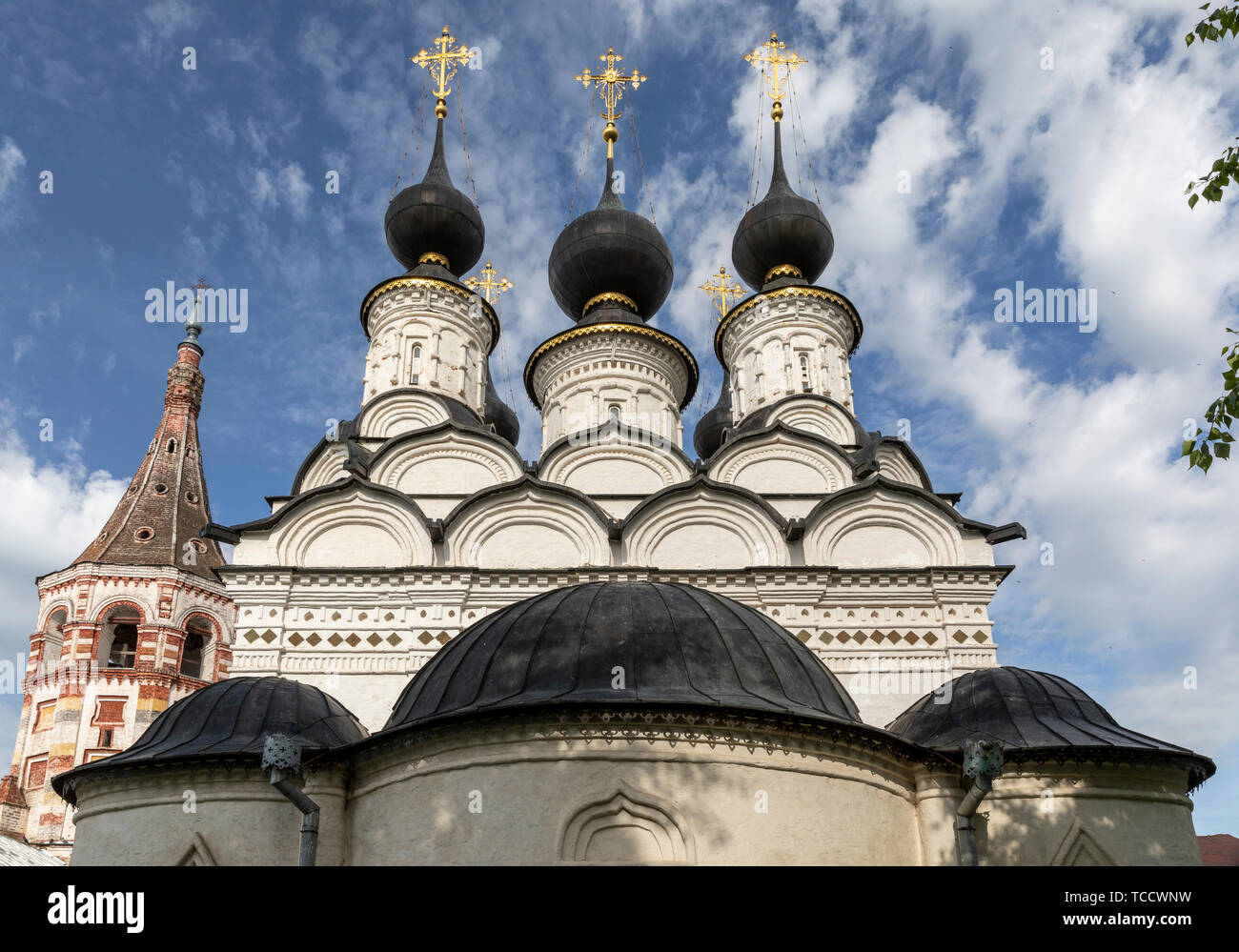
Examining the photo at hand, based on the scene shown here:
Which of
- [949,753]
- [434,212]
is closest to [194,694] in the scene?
[949,753]

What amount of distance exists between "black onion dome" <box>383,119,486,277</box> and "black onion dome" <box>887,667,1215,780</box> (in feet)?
39.1

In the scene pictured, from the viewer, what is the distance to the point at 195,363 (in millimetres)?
25016

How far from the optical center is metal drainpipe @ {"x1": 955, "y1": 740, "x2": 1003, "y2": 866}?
21.9 ft

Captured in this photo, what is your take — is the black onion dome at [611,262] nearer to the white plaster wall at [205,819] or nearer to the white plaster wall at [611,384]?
the white plaster wall at [611,384]

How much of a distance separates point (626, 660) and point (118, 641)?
16.9 metres

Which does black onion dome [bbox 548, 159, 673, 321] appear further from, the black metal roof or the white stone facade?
the black metal roof

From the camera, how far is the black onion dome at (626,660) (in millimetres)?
6777

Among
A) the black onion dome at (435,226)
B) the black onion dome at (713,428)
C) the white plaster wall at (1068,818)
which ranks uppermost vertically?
the black onion dome at (435,226)

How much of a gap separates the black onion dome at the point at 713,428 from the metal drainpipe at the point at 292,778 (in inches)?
627

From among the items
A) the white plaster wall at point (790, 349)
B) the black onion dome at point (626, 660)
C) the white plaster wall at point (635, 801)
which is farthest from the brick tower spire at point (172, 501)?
the white plaster wall at point (635, 801)

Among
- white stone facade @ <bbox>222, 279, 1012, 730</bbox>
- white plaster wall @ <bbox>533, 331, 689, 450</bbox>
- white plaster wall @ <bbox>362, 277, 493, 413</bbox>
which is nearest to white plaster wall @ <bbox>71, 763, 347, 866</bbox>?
white stone facade @ <bbox>222, 279, 1012, 730</bbox>

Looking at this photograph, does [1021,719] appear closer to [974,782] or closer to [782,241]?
[974,782]

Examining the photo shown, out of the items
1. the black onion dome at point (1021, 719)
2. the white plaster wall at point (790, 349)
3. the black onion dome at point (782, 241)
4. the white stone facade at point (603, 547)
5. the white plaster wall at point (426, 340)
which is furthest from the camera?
the black onion dome at point (782, 241)
